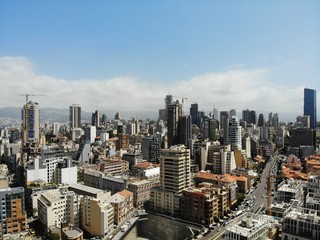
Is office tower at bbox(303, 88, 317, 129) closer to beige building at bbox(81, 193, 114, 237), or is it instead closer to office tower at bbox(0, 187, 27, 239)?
beige building at bbox(81, 193, 114, 237)

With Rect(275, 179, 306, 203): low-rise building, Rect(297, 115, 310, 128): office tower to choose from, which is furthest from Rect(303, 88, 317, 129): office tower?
Rect(275, 179, 306, 203): low-rise building

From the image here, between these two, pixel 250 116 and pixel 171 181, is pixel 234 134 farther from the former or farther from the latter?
pixel 250 116

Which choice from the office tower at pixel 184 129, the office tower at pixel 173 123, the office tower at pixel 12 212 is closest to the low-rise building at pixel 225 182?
the office tower at pixel 184 129

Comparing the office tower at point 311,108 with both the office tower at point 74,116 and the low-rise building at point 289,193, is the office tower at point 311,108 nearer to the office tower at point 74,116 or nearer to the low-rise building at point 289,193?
the low-rise building at point 289,193

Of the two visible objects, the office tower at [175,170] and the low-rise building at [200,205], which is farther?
the office tower at [175,170]

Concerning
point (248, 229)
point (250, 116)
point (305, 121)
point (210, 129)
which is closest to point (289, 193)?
point (248, 229)
